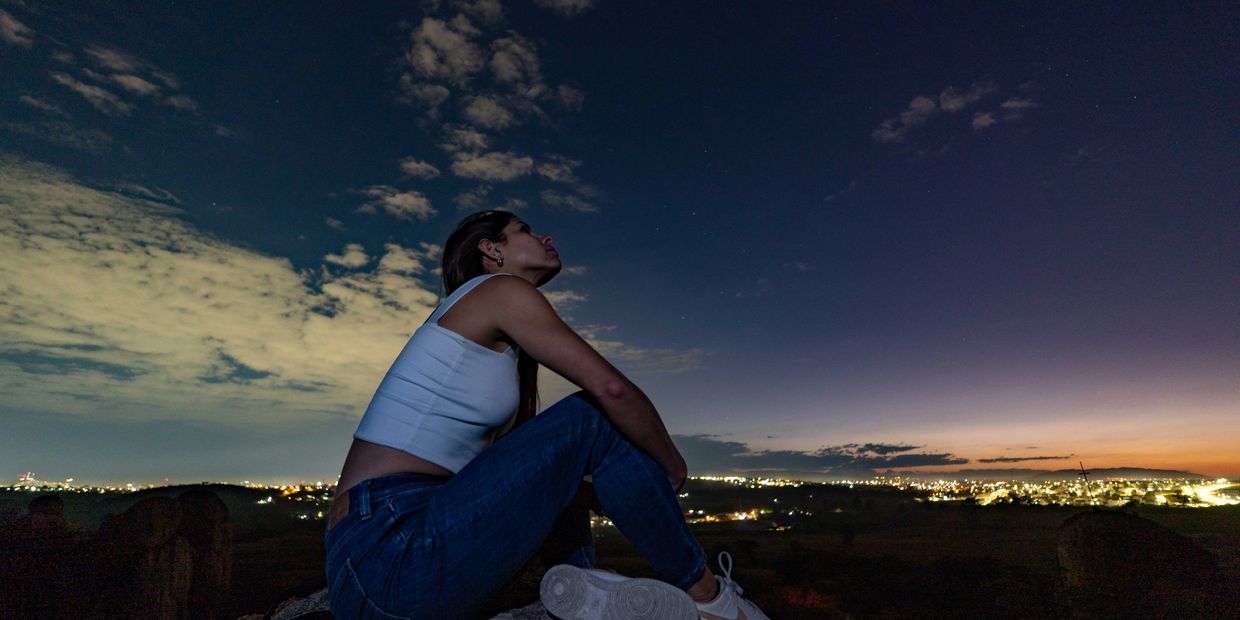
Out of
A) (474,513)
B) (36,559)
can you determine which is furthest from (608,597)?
(36,559)

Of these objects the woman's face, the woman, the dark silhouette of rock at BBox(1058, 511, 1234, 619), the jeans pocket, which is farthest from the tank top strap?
the dark silhouette of rock at BBox(1058, 511, 1234, 619)

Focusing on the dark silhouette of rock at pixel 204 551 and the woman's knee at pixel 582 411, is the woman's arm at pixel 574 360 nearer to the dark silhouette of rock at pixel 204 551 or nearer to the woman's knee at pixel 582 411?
the woman's knee at pixel 582 411

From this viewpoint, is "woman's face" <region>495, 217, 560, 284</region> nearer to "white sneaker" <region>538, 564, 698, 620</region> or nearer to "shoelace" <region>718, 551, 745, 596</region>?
"white sneaker" <region>538, 564, 698, 620</region>

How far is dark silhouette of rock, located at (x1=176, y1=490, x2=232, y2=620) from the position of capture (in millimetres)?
13855

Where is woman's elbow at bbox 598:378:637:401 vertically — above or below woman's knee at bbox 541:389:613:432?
above

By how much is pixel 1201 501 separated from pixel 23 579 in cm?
7038

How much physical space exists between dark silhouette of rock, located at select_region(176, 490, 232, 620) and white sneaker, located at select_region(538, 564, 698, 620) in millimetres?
15163

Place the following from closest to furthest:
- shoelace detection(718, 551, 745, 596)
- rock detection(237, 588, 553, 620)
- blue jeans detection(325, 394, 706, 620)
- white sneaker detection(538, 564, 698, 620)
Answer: blue jeans detection(325, 394, 706, 620) → white sneaker detection(538, 564, 698, 620) → shoelace detection(718, 551, 745, 596) → rock detection(237, 588, 553, 620)

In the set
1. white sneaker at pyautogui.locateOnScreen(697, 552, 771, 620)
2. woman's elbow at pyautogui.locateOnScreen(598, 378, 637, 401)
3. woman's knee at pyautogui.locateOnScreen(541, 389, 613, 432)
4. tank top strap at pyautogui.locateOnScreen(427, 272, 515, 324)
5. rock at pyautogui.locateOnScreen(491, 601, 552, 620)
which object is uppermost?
tank top strap at pyautogui.locateOnScreen(427, 272, 515, 324)

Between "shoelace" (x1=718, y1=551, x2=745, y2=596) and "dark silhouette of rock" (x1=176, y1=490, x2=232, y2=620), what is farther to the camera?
"dark silhouette of rock" (x1=176, y1=490, x2=232, y2=620)

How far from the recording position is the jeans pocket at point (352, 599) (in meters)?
2.03

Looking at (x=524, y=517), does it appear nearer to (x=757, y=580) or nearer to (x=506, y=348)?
(x=506, y=348)

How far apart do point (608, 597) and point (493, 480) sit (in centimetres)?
76

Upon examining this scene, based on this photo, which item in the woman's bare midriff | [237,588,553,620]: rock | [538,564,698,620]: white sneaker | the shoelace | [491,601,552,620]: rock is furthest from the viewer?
[237,588,553,620]: rock
